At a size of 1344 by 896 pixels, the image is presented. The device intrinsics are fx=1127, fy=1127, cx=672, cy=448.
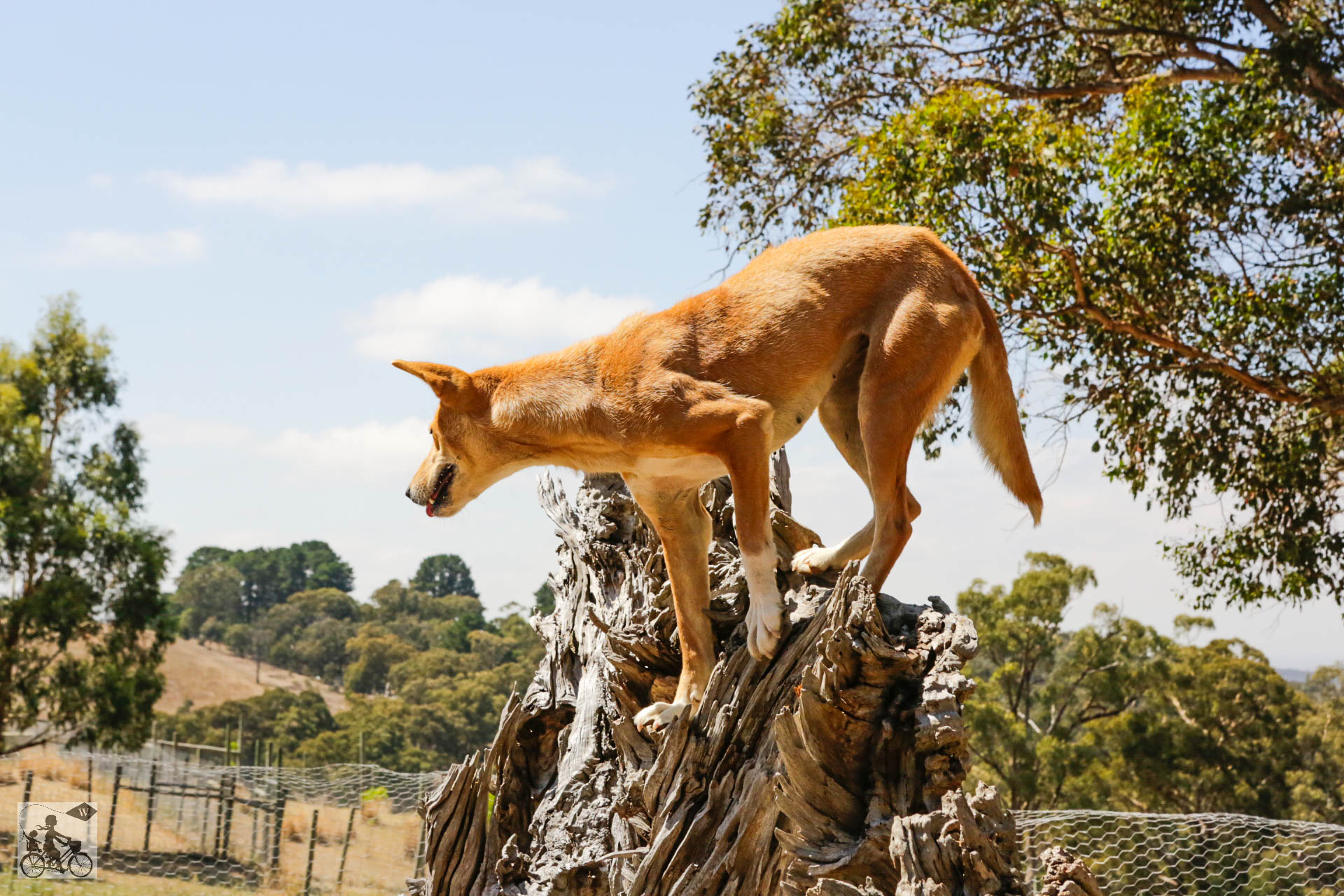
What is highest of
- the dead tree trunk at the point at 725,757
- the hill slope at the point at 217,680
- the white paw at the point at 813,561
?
the white paw at the point at 813,561

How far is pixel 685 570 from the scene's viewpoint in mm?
4484

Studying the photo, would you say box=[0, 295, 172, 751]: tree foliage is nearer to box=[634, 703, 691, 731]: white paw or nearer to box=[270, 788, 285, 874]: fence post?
Result: box=[270, 788, 285, 874]: fence post

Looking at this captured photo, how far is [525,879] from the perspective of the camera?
497 cm

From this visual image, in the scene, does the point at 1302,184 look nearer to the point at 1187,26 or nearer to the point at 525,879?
the point at 1187,26

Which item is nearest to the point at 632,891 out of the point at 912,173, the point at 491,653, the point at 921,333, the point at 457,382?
the point at 457,382

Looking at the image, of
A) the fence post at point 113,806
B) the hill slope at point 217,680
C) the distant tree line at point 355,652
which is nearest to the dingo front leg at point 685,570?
the fence post at point 113,806

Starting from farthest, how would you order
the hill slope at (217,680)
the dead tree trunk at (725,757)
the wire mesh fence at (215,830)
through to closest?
the hill slope at (217,680) → the wire mesh fence at (215,830) → the dead tree trunk at (725,757)

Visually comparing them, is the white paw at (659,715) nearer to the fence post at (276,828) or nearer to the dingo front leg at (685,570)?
the dingo front leg at (685,570)

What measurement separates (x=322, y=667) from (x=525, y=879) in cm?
4732

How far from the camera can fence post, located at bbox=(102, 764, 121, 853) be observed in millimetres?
17337

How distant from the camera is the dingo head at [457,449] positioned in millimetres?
4312

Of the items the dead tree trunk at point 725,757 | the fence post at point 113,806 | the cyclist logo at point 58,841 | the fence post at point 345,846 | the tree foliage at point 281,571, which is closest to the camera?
the dead tree trunk at point 725,757

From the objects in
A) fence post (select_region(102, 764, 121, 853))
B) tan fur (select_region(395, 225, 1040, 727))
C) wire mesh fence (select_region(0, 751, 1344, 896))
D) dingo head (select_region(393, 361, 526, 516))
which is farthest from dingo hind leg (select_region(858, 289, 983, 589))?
fence post (select_region(102, 764, 121, 853))

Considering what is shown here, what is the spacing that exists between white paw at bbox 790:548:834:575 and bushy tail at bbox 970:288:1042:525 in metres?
0.73
